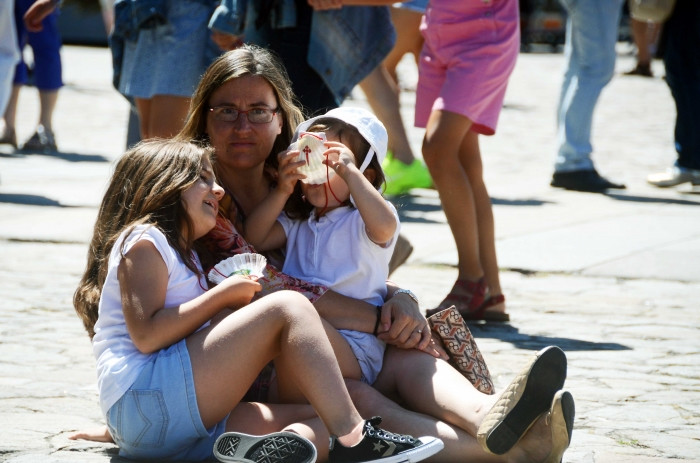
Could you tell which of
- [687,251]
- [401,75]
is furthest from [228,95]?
[401,75]

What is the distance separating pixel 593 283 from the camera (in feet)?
17.7

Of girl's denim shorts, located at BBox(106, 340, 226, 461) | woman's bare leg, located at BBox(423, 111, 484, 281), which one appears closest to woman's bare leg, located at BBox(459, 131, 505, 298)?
woman's bare leg, located at BBox(423, 111, 484, 281)

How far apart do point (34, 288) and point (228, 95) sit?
2.09m

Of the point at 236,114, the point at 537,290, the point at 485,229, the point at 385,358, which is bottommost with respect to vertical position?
the point at 537,290

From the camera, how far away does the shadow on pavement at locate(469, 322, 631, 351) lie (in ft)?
13.9

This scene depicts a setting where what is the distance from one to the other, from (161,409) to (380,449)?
1.73ft

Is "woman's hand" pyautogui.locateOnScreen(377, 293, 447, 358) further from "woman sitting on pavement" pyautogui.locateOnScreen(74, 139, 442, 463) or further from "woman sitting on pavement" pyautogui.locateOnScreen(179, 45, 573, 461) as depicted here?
"woman sitting on pavement" pyautogui.locateOnScreen(74, 139, 442, 463)

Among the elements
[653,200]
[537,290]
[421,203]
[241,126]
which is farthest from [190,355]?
[653,200]

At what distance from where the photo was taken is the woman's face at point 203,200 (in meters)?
2.92

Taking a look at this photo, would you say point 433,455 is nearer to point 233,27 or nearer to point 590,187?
point 233,27

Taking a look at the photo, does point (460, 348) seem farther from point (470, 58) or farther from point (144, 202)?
point (470, 58)

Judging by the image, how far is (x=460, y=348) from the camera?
322 centimetres

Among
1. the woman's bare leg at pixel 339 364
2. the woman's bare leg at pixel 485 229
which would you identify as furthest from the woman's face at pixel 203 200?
the woman's bare leg at pixel 485 229

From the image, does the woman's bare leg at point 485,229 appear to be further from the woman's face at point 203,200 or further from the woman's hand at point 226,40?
the woman's face at point 203,200
